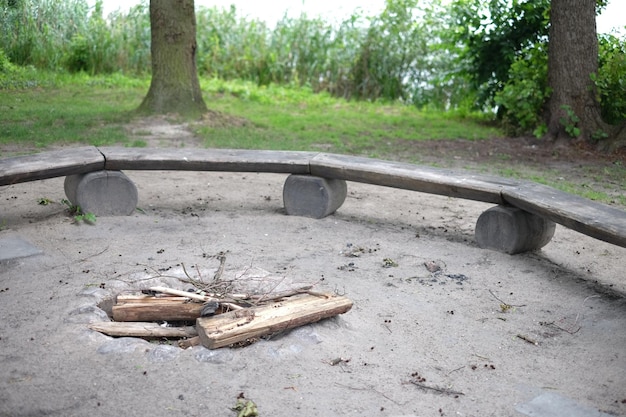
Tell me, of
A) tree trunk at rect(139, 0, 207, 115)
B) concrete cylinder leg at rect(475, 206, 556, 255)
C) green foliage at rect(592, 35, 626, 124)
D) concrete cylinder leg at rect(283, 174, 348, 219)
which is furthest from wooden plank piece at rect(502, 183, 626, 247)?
tree trunk at rect(139, 0, 207, 115)

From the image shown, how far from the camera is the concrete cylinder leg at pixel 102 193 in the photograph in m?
6.35

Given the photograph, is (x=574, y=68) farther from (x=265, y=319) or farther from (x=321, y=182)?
(x=265, y=319)

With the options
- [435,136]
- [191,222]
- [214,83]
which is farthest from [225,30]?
[191,222]

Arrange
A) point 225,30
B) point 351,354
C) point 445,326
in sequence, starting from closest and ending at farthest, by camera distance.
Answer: point 351,354 < point 445,326 < point 225,30

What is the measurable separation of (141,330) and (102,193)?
8.15ft

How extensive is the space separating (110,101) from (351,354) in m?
7.93

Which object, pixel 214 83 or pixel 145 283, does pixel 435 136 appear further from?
pixel 145 283

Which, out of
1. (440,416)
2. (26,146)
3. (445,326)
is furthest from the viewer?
(26,146)

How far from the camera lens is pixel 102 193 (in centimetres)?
640

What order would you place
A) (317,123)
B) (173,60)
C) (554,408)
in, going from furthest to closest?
(317,123) → (173,60) → (554,408)

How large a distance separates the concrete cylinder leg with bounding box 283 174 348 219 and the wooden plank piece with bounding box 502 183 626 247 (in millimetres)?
1539

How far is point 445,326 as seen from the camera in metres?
4.58

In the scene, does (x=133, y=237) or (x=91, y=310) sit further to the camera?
(x=133, y=237)

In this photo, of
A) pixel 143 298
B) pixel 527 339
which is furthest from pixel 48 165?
pixel 527 339
